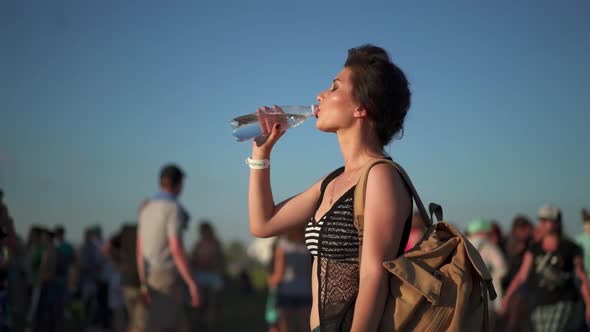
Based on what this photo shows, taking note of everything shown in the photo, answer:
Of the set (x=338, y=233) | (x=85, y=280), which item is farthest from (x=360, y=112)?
(x=85, y=280)

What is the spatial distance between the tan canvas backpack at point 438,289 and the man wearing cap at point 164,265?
13.9 ft

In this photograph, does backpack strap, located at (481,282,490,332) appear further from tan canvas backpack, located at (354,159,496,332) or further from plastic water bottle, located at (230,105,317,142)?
plastic water bottle, located at (230,105,317,142)

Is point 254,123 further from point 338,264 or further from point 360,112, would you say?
point 338,264

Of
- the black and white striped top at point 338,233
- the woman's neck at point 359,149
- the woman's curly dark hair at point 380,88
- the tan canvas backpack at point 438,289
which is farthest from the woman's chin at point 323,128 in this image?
the tan canvas backpack at point 438,289

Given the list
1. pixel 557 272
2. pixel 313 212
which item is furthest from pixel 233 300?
pixel 313 212

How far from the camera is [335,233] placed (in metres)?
2.51

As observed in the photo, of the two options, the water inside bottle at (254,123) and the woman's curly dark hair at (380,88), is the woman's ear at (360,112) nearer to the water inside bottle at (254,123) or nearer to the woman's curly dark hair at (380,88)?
the woman's curly dark hair at (380,88)

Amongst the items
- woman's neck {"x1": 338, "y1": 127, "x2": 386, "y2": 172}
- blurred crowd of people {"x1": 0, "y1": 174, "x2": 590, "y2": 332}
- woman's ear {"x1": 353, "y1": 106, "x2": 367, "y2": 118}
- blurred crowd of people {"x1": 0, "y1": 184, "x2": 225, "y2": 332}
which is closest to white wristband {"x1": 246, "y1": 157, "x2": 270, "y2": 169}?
woman's neck {"x1": 338, "y1": 127, "x2": 386, "y2": 172}

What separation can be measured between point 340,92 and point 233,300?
18.4 metres

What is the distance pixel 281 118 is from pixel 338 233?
626 mm

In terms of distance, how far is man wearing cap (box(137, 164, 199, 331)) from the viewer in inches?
254

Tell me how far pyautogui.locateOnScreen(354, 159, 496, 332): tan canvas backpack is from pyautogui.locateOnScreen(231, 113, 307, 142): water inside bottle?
0.82m

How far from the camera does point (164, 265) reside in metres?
6.50

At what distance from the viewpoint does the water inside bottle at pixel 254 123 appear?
289 centimetres
